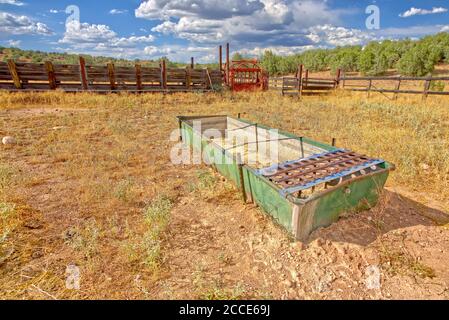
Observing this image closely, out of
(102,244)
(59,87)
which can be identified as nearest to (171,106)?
(59,87)

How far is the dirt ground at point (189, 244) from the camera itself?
249cm

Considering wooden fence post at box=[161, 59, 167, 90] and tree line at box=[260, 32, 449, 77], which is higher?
tree line at box=[260, 32, 449, 77]

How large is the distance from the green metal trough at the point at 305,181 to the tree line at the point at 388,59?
26185 millimetres

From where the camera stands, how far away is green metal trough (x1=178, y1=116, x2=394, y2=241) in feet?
9.32

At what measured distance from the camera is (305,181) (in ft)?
10.5

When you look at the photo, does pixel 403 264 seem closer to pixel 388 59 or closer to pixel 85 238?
pixel 85 238

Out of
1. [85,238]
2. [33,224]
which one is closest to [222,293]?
[85,238]

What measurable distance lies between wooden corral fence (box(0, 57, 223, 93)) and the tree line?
17617 millimetres

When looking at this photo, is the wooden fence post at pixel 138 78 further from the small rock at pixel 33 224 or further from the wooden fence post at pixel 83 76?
the small rock at pixel 33 224

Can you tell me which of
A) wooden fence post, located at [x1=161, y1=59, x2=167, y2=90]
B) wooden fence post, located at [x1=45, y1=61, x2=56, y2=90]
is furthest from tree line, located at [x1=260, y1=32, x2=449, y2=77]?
wooden fence post, located at [x1=45, y1=61, x2=56, y2=90]

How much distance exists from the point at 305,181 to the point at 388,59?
186ft

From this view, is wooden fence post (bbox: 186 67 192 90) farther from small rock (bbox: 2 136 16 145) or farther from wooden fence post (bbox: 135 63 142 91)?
small rock (bbox: 2 136 16 145)

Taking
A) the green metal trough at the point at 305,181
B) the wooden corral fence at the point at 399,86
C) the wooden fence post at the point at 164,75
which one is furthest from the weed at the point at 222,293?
the wooden fence post at the point at 164,75

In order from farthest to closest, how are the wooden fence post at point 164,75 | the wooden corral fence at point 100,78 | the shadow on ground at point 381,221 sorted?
the wooden fence post at point 164,75, the wooden corral fence at point 100,78, the shadow on ground at point 381,221
